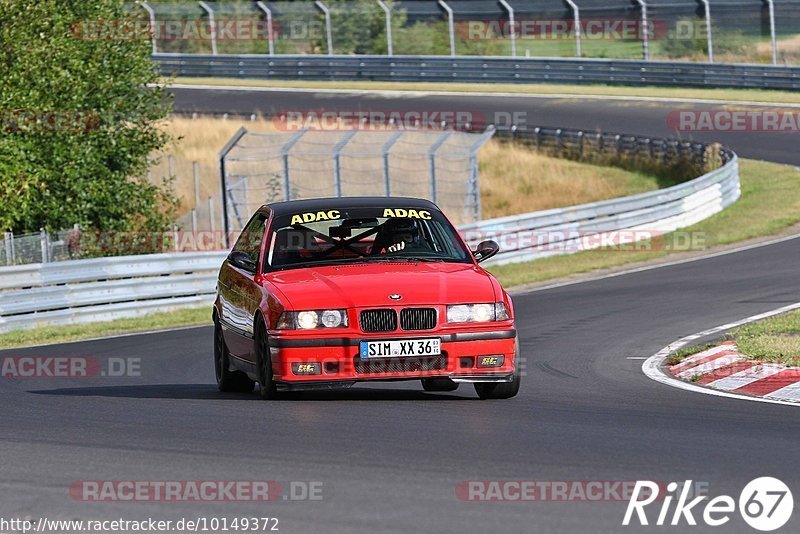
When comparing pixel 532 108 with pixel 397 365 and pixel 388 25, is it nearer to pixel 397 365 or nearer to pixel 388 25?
pixel 388 25

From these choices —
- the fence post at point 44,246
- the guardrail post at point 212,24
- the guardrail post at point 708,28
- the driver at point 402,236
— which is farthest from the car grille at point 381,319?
the guardrail post at point 212,24

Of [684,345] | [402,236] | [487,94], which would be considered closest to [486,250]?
[402,236]

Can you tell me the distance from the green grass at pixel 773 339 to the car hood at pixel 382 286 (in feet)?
9.40

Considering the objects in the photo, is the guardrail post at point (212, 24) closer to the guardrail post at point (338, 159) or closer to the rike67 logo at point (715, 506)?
the guardrail post at point (338, 159)

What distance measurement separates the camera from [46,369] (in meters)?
14.7

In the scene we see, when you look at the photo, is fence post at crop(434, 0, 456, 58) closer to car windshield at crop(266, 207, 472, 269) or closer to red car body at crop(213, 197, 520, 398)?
car windshield at crop(266, 207, 472, 269)

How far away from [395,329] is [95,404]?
2.41m

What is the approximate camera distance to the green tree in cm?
2439

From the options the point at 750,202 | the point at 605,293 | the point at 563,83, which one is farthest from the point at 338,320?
the point at 563,83

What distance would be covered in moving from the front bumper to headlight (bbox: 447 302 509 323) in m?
0.10

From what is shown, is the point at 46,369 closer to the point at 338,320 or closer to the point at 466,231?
the point at 338,320

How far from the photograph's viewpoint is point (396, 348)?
974 centimetres

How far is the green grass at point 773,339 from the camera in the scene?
11.8 meters

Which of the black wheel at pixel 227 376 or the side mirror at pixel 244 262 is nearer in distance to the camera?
the side mirror at pixel 244 262
